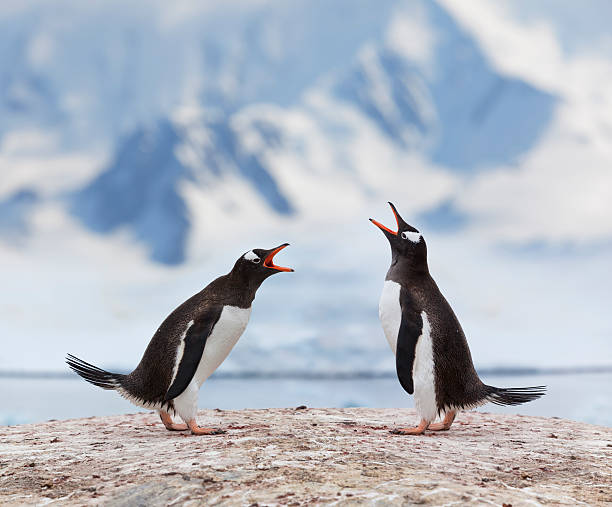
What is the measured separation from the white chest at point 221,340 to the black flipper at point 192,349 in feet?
0.20

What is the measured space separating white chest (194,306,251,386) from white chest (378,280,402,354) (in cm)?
133

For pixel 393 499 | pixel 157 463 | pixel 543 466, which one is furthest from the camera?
pixel 543 466

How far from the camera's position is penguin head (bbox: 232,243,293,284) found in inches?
270

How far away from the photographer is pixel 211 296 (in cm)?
682

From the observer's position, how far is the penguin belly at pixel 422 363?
259 inches

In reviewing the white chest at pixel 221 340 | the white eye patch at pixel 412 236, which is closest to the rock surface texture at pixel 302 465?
the white chest at pixel 221 340

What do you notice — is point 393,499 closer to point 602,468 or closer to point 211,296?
point 602,468

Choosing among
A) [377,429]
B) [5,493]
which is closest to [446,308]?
[377,429]

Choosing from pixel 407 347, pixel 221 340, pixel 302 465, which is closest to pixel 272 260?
pixel 221 340

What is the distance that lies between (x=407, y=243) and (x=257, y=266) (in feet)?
5.03

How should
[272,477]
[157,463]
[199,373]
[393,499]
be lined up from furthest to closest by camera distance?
1. [199,373]
2. [157,463]
3. [272,477]
4. [393,499]

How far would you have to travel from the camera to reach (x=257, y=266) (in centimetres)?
686

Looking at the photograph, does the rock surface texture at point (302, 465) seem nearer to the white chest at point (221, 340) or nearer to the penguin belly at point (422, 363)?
the penguin belly at point (422, 363)

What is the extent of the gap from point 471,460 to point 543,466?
1.99 ft
